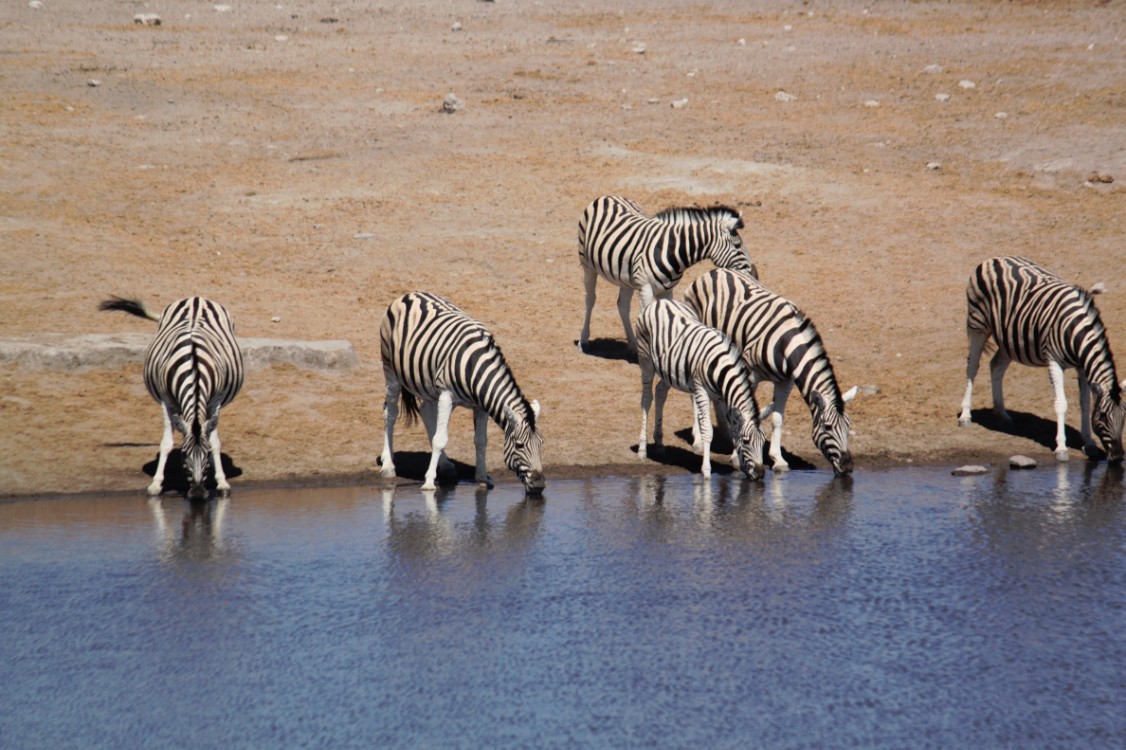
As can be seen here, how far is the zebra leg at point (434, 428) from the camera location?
483 inches

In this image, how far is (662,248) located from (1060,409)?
4.87m

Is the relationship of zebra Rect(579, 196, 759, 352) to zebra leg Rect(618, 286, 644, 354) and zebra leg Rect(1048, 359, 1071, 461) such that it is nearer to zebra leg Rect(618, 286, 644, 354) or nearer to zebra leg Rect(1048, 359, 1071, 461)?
zebra leg Rect(618, 286, 644, 354)

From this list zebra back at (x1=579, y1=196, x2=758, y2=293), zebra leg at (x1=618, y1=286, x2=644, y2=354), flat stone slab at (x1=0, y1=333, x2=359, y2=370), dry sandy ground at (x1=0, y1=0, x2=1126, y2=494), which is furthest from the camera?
zebra leg at (x1=618, y1=286, x2=644, y2=354)

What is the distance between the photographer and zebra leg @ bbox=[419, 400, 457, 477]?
483 inches

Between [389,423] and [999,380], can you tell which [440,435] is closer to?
[389,423]

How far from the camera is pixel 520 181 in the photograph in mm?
22797

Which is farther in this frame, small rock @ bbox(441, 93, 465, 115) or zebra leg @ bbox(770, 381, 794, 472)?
small rock @ bbox(441, 93, 465, 115)

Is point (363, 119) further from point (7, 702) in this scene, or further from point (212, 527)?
point (7, 702)

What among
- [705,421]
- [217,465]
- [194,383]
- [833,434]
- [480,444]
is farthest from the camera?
[705,421]

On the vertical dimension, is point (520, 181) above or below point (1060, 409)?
above

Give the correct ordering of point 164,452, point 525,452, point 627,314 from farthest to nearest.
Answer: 1. point 627,314
2. point 164,452
3. point 525,452

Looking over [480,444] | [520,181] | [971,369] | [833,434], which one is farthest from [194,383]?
[520,181]

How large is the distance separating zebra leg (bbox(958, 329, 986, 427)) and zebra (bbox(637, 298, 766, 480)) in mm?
2794

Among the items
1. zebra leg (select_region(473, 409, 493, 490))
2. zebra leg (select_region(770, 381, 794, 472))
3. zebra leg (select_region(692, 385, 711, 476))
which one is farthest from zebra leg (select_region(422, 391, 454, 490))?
zebra leg (select_region(770, 381, 794, 472))
